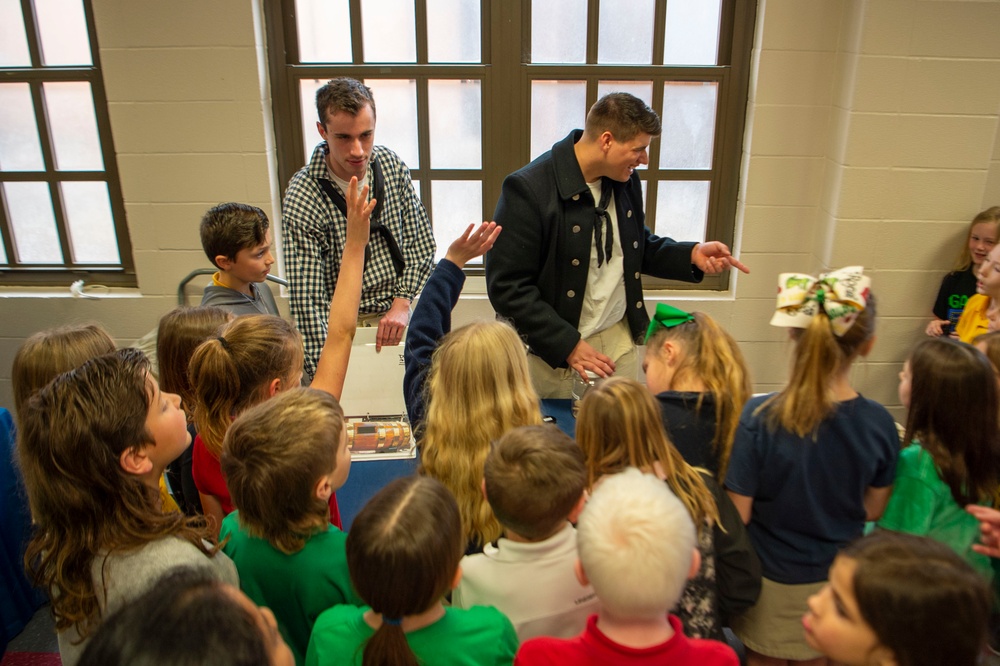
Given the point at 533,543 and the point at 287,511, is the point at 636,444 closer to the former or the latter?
the point at 533,543

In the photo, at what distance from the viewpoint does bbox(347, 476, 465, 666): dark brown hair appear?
109cm

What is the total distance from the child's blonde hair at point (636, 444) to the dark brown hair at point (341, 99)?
1464 millimetres

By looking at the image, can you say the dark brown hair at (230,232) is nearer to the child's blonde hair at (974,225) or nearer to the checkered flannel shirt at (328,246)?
the checkered flannel shirt at (328,246)

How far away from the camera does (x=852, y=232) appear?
3389 millimetres

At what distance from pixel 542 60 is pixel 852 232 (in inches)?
65.6

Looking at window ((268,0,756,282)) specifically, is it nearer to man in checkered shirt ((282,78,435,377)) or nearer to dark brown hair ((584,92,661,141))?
man in checkered shirt ((282,78,435,377))

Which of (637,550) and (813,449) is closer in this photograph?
(637,550)

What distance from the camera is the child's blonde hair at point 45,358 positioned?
1.77 m

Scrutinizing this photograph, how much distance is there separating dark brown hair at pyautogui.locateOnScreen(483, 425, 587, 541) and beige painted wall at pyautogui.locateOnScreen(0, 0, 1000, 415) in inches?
93.5

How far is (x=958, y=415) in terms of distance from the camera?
1591mm

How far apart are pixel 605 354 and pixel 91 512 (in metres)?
1.79

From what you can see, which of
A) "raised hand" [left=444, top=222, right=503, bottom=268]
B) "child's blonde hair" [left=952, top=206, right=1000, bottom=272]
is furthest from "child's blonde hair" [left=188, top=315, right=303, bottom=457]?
"child's blonde hair" [left=952, top=206, right=1000, bottom=272]

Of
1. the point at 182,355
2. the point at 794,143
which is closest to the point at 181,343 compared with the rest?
the point at 182,355

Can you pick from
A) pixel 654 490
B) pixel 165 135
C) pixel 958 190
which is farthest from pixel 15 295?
pixel 958 190
